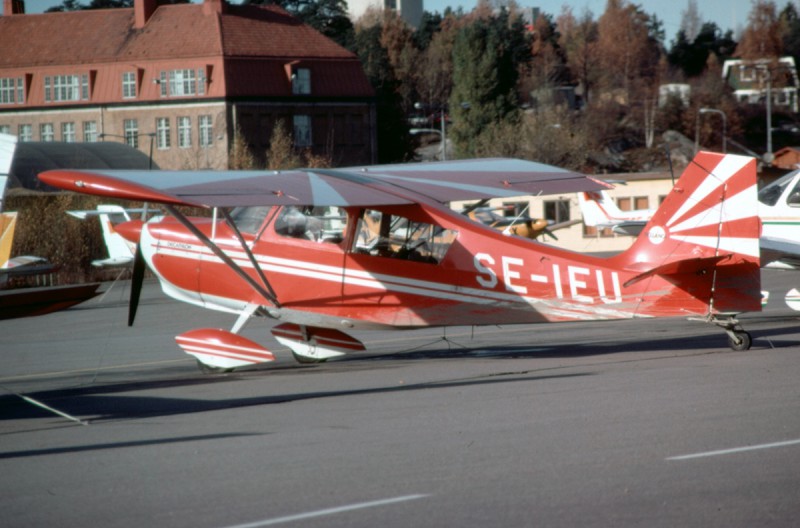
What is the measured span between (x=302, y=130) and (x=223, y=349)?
59.5 m

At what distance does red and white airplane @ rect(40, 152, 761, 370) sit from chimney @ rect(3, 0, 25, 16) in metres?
71.8

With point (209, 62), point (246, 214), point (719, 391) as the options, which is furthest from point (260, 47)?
point (719, 391)

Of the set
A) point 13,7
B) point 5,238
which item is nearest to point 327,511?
point 5,238

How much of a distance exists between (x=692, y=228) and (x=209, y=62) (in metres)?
59.4

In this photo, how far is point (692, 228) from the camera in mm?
11438

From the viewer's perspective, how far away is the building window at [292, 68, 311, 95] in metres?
69.8

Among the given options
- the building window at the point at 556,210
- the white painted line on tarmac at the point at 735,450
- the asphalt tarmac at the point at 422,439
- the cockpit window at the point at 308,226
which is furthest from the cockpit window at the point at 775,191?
the building window at the point at 556,210

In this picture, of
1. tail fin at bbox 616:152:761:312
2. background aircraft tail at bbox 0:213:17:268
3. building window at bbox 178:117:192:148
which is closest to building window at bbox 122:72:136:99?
building window at bbox 178:117:192:148

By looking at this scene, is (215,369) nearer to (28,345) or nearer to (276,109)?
(28,345)

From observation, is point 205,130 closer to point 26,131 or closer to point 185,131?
point 185,131

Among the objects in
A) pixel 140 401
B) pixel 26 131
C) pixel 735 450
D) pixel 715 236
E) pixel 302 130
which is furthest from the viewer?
pixel 26 131

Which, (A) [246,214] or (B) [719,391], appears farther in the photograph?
(A) [246,214]

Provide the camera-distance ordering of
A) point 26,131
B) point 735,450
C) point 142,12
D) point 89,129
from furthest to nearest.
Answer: point 26,131
point 142,12
point 89,129
point 735,450

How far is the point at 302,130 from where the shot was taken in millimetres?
70000
